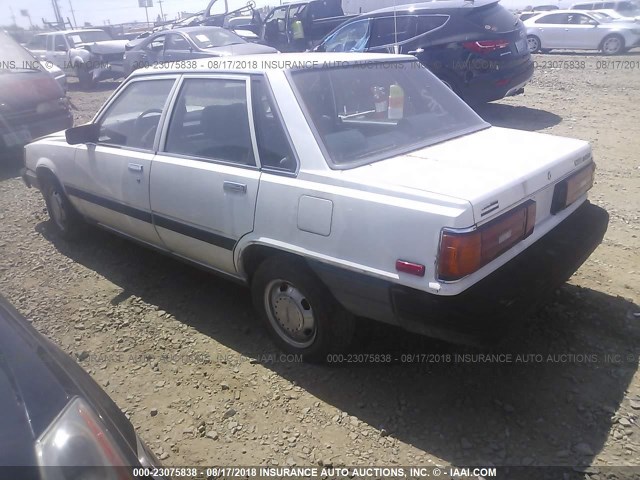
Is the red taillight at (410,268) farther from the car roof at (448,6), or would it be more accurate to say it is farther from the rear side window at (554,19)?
the rear side window at (554,19)

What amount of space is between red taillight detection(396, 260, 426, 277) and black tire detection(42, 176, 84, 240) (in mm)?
3373

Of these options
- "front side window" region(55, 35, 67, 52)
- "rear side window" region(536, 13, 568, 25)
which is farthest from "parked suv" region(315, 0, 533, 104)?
"front side window" region(55, 35, 67, 52)

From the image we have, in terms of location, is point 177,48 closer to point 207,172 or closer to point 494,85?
point 494,85

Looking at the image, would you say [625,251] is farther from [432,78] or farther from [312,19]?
[312,19]

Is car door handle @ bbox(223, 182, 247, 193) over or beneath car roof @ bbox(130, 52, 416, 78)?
beneath

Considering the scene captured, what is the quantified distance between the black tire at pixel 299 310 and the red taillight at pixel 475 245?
28.8 inches

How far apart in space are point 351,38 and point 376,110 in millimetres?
6520

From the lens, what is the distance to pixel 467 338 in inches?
86.7

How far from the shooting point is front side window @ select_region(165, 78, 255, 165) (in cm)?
293

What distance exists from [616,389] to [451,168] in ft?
4.60

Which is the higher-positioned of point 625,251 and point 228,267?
point 228,267

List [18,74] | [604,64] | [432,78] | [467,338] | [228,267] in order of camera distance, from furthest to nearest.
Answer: [604,64] → [18,74] → [432,78] → [228,267] → [467,338]

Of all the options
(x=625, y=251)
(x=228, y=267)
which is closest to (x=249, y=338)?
(x=228, y=267)

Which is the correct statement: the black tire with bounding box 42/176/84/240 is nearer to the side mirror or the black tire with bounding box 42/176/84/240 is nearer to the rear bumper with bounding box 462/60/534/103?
the side mirror
